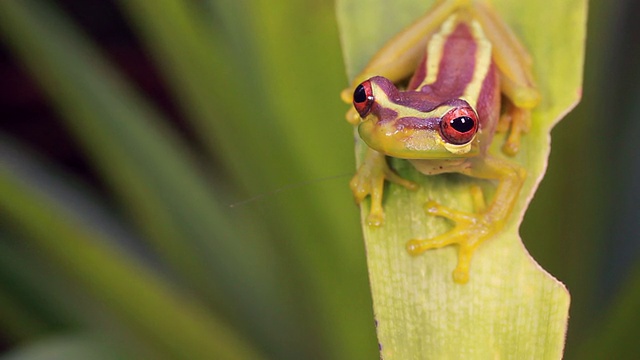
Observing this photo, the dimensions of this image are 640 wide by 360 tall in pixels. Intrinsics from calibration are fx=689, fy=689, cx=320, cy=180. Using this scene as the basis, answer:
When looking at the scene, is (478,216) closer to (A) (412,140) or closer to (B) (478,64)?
(A) (412,140)

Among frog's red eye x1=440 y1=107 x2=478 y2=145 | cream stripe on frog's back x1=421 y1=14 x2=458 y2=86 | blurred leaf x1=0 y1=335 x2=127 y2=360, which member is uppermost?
cream stripe on frog's back x1=421 y1=14 x2=458 y2=86

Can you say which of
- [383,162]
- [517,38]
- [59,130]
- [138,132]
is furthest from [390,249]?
[59,130]

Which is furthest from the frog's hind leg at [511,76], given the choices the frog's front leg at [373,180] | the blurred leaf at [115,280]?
the blurred leaf at [115,280]

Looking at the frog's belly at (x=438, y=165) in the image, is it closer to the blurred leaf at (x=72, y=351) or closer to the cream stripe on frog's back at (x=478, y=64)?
the cream stripe on frog's back at (x=478, y=64)

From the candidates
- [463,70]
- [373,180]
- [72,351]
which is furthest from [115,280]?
[463,70]

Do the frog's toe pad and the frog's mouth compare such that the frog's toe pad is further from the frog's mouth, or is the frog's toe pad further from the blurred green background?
the blurred green background

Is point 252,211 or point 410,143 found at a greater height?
point 410,143

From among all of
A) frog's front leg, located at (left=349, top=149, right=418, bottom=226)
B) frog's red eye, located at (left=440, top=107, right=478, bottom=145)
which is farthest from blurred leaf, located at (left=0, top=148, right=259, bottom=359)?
frog's red eye, located at (left=440, top=107, right=478, bottom=145)
